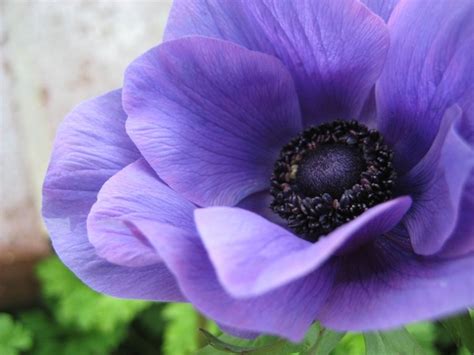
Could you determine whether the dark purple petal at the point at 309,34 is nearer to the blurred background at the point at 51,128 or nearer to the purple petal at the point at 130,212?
the purple petal at the point at 130,212

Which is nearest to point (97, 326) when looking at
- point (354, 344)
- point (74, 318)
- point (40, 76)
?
point (74, 318)

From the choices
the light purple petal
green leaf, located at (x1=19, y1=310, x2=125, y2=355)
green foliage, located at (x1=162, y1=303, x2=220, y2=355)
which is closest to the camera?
the light purple petal

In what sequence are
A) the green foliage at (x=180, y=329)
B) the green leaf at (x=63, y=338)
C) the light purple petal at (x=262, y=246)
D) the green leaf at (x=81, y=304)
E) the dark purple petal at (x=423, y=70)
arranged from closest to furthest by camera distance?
the light purple petal at (x=262, y=246)
the dark purple petal at (x=423, y=70)
the green foliage at (x=180, y=329)
the green leaf at (x=81, y=304)
the green leaf at (x=63, y=338)

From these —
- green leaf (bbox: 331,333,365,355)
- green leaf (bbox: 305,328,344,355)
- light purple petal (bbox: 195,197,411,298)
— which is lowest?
green leaf (bbox: 331,333,365,355)

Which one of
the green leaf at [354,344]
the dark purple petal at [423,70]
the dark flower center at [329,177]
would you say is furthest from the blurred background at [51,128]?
the dark purple petal at [423,70]

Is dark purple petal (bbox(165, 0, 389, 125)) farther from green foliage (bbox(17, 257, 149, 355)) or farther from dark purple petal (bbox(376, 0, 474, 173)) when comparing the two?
green foliage (bbox(17, 257, 149, 355))

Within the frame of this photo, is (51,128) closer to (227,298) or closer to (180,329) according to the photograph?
(180,329)

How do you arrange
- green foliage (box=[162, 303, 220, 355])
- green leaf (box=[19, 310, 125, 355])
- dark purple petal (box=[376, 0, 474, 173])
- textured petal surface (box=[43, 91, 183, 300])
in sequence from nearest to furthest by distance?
dark purple petal (box=[376, 0, 474, 173]) < textured petal surface (box=[43, 91, 183, 300]) < green foliage (box=[162, 303, 220, 355]) < green leaf (box=[19, 310, 125, 355])

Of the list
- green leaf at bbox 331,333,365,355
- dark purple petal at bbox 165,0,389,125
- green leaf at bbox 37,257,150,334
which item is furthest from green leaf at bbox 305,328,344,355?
green leaf at bbox 37,257,150,334
